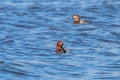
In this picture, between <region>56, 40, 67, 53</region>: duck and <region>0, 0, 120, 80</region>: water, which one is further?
<region>56, 40, 67, 53</region>: duck

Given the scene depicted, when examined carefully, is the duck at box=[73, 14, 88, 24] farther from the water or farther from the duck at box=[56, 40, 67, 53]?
the duck at box=[56, 40, 67, 53]

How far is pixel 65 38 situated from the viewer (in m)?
29.0

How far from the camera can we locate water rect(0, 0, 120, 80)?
21.9 m

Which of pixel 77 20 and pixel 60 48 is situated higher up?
pixel 60 48

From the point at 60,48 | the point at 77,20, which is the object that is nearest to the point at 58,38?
the point at 77,20

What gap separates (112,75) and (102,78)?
2.52 feet

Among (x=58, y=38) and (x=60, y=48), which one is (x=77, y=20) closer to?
(x=58, y=38)

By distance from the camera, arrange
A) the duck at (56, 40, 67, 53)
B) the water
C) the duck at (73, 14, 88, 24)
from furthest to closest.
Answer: the duck at (73, 14, 88, 24), the duck at (56, 40, 67, 53), the water

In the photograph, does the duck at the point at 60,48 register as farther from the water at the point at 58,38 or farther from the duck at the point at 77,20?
the duck at the point at 77,20

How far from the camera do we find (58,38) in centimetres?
2916

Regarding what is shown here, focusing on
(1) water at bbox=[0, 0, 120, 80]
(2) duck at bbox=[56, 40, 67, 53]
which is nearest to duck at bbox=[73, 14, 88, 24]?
(1) water at bbox=[0, 0, 120, 80]

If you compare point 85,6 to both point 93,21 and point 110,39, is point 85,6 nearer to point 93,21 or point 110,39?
point 93,21

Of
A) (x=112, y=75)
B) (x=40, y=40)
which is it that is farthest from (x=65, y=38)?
(x=112, y=75)

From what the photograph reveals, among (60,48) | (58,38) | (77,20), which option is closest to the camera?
(60,48)
